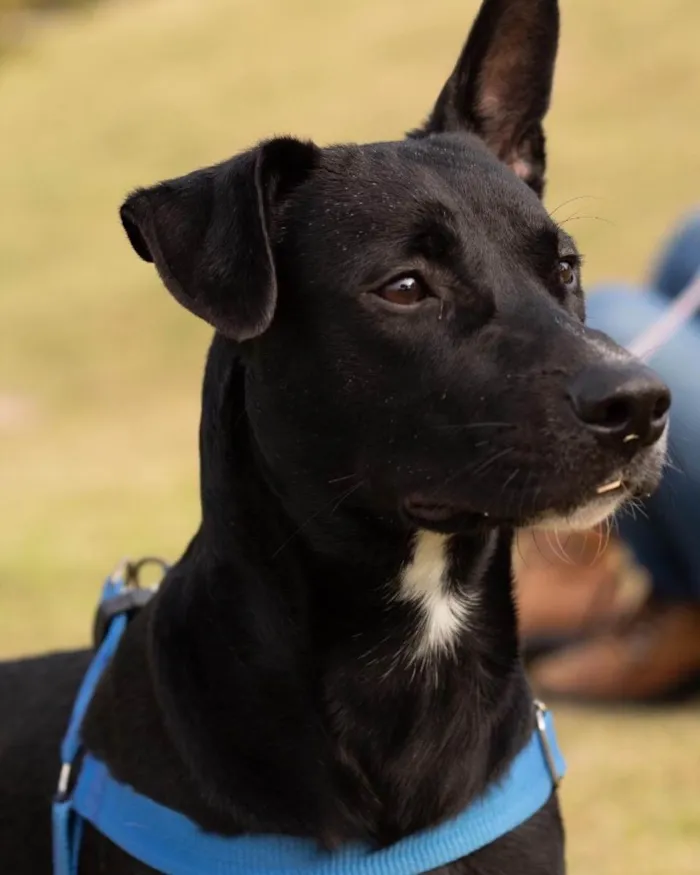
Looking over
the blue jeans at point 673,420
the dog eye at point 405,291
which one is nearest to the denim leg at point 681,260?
the blue jeans at point 673,420

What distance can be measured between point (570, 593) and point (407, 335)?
2643 millimetres

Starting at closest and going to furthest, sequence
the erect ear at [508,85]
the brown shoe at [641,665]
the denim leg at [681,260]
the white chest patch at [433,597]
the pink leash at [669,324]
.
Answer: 1. the white chest patch at [433,597]
2. the erect ear at [508,85]
3. the pink leash at [669,324]
4. the brown shoe at [641,665]
5. the denim leg at [681,260]

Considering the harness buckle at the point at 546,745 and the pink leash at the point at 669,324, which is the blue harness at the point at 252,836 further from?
the pink leash at the point at 669,324

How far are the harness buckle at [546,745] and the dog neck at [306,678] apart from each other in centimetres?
6

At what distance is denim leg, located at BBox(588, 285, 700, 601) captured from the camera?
3998mm

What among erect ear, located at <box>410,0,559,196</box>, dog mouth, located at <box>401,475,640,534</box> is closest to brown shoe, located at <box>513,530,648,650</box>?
erect ear, located at <box>410,0,559,196</box>

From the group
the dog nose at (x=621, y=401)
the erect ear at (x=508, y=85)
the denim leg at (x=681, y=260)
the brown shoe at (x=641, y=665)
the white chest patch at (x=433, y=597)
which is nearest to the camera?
the dog nose at (x=621, y=401)

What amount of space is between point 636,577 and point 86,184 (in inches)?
512

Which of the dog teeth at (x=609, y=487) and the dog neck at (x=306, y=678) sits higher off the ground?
the dog teeth at (x=609, y=487)

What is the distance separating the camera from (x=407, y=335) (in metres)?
2.03

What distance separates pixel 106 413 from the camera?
10664 mm

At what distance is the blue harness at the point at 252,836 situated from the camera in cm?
204

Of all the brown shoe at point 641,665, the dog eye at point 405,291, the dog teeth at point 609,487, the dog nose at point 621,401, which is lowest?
the brown shoe at point 641,665

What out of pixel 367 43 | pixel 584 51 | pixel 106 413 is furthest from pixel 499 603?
pixel 367 43
